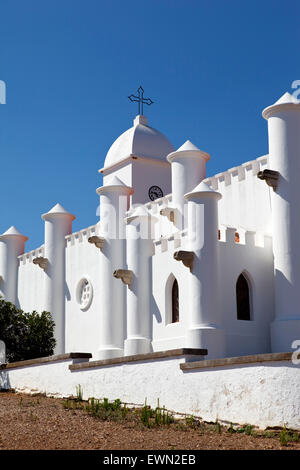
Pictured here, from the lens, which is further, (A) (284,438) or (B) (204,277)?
(B) (204,277)

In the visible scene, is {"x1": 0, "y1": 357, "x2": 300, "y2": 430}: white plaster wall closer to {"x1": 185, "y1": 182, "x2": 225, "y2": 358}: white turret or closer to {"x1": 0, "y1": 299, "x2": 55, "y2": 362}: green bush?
{"x1": 185, "y1": 182, "x2": 225, "y2": 358}: white turret

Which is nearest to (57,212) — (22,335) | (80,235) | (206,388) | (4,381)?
(80,235)

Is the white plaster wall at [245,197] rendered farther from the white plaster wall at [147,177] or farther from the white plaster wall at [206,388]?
the white plaster wall at [147,177]

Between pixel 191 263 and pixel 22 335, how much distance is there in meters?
8.40

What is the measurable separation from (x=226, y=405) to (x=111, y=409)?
129 inches

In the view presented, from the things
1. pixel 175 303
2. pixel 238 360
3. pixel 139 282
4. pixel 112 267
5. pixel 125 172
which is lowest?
pixel 238 360

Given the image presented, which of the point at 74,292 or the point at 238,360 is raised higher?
the point at 74,292

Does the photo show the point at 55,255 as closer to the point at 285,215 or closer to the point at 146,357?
the point at 285,215

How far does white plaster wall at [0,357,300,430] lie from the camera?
13633 millimetres

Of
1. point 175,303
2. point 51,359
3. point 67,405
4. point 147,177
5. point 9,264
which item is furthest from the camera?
point 9,264

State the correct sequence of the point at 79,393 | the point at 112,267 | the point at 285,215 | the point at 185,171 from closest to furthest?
the point at 79,393, the point at 285,215, the point at 185,171, the point at 112,267

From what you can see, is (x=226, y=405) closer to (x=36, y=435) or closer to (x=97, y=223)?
(x=36, y=435)

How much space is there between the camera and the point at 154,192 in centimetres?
3097

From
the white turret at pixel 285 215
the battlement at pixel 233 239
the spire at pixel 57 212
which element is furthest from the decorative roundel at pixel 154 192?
the white turret at pixel 285 215
